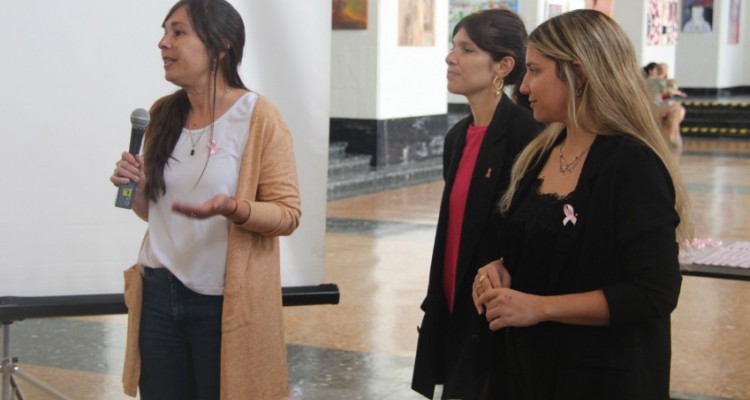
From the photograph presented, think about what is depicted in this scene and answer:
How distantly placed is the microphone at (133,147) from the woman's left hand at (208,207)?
240mm

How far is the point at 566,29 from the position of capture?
7.53 feet

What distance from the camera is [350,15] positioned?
1460cm

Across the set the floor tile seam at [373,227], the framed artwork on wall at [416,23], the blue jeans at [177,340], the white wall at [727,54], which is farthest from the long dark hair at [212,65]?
the white wall at [727,54]

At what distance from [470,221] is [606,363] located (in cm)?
97

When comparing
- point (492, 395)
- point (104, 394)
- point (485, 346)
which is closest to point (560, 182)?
point (492, 395)

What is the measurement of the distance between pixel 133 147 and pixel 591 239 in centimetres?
122

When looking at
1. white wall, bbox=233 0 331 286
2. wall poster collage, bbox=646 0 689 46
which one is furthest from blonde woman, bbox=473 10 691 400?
wall poster collage, bbox=646 0 689 46

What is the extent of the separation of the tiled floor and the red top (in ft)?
5.68

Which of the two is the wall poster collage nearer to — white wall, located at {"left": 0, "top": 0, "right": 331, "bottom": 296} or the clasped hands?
white wall, located at {"left": 0, "top": 0, "right": 331, "bottom": 296}

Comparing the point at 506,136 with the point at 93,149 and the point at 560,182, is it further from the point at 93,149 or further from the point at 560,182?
the point at 93,149

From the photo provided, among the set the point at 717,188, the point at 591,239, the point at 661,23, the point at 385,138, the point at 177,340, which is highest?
the point at 661,23

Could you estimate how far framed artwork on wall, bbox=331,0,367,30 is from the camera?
1454 centimetres

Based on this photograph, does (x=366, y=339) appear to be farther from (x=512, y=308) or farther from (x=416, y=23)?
(x=416, y=23)

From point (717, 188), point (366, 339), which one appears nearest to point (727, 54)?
point (717, 188)
